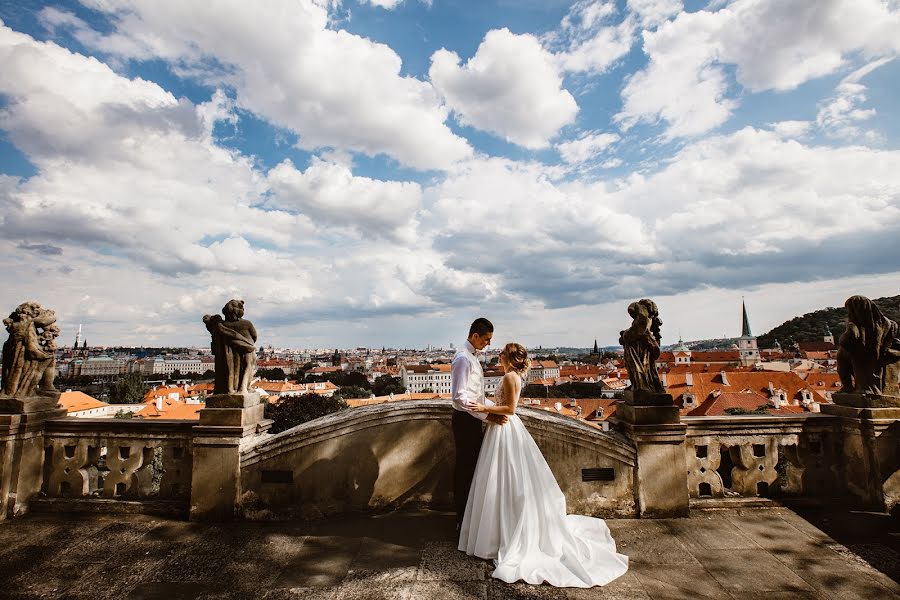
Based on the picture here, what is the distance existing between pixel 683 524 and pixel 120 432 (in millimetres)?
5596

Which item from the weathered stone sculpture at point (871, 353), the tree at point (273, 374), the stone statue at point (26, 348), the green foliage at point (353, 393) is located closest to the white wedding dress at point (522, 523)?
the weathered stone sculpture at point (871, 353)

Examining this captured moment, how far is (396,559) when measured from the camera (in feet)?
11.2

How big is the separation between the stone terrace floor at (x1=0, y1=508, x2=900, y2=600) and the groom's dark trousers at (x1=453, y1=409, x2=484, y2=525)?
1.28ft

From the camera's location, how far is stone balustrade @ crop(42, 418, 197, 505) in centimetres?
453

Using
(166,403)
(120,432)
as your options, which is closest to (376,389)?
(166,403)

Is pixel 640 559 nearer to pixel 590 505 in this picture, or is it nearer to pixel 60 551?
pixel 590 505

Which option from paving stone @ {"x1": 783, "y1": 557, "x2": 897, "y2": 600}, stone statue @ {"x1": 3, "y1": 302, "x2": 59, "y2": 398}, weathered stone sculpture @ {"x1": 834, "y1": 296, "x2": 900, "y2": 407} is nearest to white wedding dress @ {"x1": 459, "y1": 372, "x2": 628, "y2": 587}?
paving stone @ {"x1": 783, "y1": 557, "x2": 897, "y2": 600}

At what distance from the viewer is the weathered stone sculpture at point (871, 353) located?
14.7ft

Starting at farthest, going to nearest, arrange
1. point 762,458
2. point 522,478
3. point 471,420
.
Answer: point 762,458
point 471,420
point 522,478

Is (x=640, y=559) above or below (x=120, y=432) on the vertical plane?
below

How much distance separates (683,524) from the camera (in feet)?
13.3

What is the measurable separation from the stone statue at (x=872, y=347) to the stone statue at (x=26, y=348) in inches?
327

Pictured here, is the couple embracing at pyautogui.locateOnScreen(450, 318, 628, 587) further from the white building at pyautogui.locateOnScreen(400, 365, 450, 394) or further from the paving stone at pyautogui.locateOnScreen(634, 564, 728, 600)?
the white building at pyautogui.locateOnScreen(400, 365, 450, 394)

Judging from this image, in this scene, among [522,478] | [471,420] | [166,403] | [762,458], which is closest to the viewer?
[522,478]
